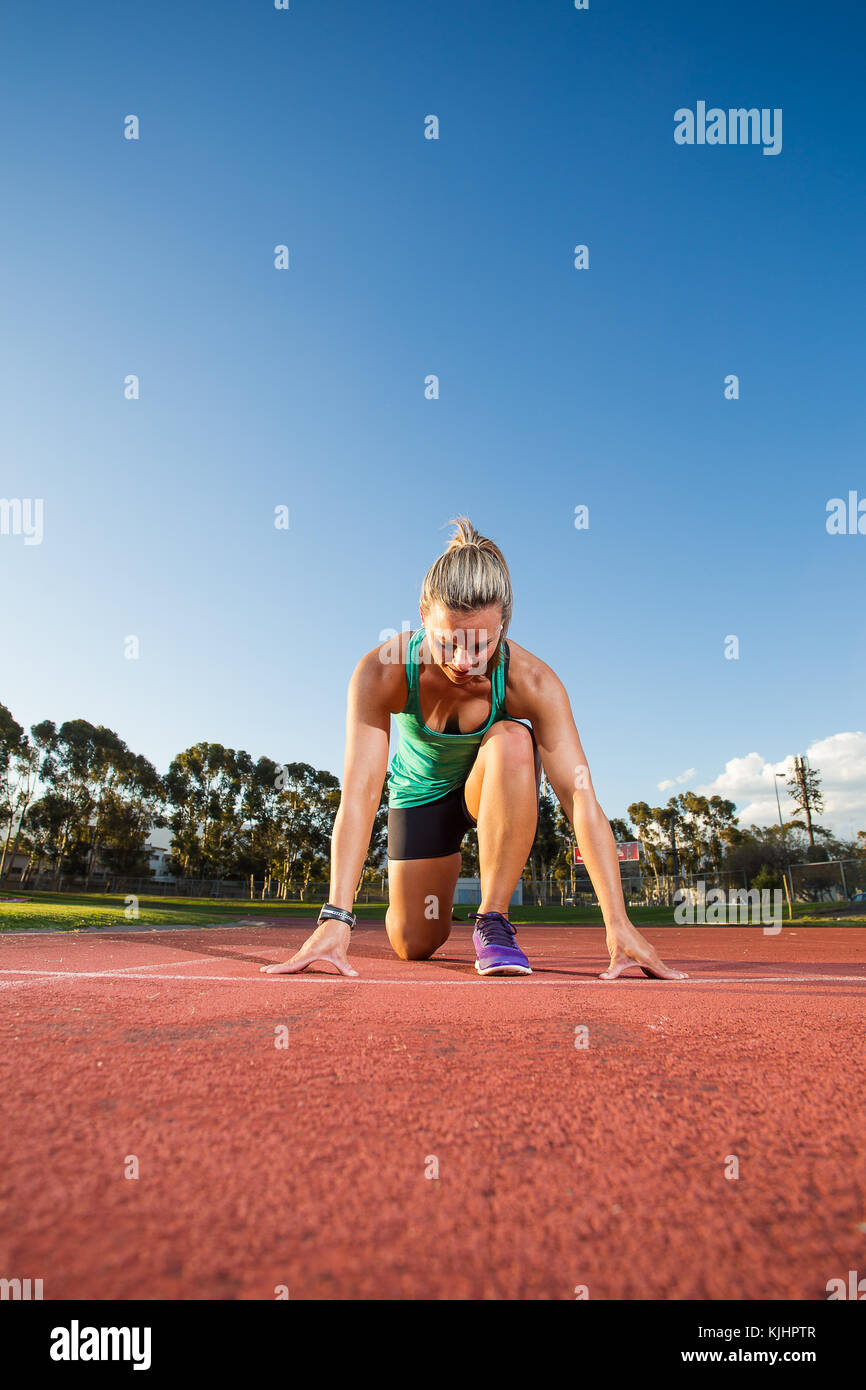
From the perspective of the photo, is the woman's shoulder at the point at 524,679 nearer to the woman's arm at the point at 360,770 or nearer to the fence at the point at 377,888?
the woman's arm at the point at 360,770

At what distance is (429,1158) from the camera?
2.60 ft

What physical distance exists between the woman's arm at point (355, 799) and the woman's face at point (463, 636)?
0.38 m

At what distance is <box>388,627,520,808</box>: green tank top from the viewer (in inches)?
137

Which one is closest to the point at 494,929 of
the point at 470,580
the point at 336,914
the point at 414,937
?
the point at 336,914

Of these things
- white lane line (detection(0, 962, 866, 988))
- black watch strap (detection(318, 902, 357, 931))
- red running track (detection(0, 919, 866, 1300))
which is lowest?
white lane line (detection(0, 962, 866, 988))

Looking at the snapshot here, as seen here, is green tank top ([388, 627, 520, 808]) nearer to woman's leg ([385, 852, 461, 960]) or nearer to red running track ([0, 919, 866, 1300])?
woman's leg ([385, 852, 461, 960])

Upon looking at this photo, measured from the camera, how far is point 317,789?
53031 millimetres

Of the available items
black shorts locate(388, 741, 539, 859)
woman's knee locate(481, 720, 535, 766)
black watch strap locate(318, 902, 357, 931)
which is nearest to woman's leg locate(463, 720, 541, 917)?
woman's knee locate(481, 720, 535, 766)

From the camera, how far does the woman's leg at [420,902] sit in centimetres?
417

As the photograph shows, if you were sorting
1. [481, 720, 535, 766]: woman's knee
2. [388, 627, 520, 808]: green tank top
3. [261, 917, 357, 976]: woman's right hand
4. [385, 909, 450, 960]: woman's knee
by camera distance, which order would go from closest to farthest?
[261, 917, 357, 976]: woman's right hand → [481, 720, 535, 766]: woman's knee → [388, 627, 520, 808]: green tank top → [385, 909, 450, 960]: woman's knee

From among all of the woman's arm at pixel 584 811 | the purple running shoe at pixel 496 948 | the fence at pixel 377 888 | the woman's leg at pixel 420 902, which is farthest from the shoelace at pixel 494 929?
the fence at pixel 377 888

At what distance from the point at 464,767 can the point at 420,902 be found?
91 cm

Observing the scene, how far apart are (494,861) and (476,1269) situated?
2923 millimetres
